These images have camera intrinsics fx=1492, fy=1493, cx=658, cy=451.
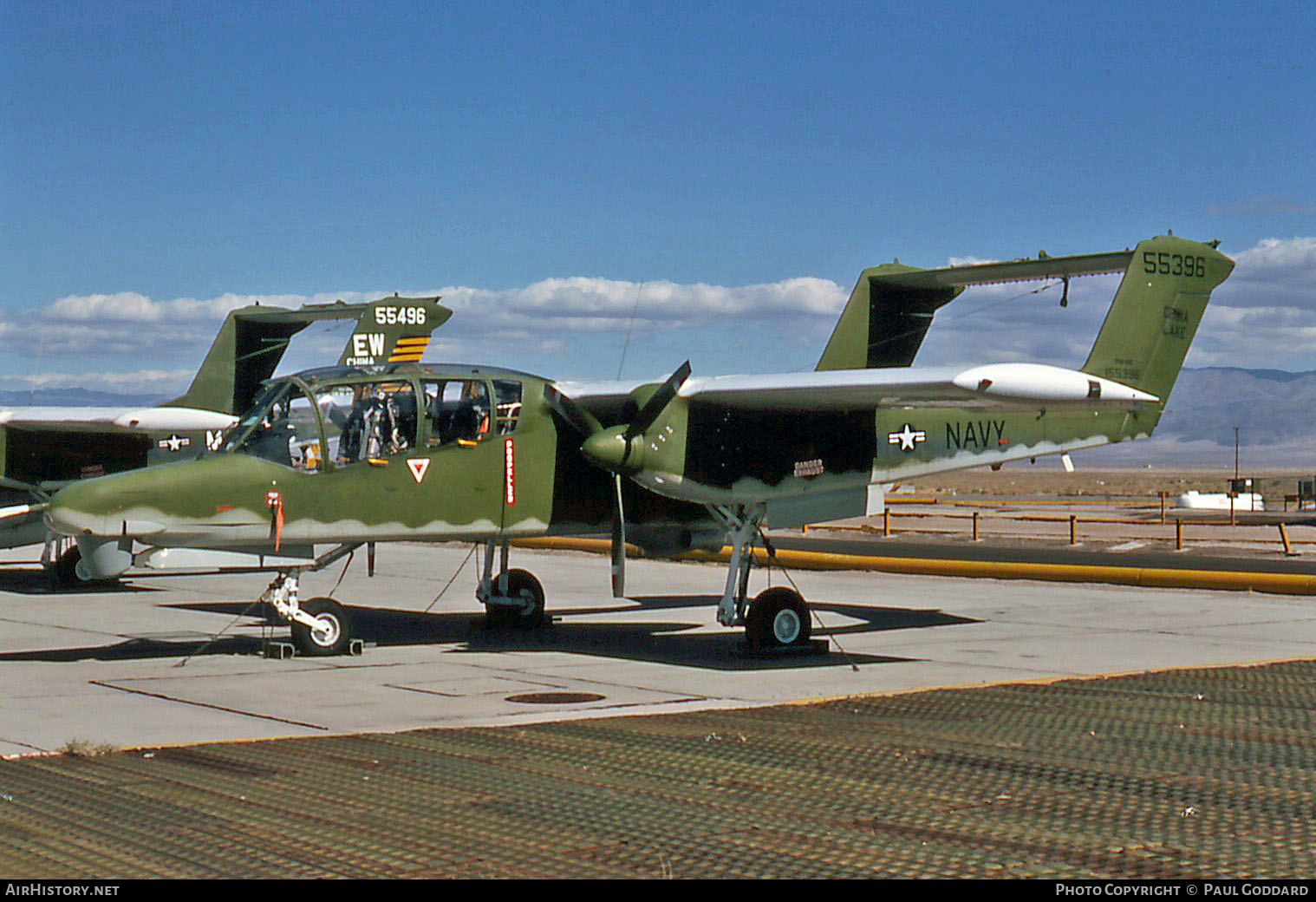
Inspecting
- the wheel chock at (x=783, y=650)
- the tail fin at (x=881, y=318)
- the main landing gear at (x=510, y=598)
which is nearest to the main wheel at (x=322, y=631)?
the main landing gear at (x=510, y=598)

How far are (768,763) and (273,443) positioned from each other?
7396 millimetres

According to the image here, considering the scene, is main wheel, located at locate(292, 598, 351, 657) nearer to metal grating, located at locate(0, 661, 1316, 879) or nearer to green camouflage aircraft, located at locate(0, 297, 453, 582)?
metal grating, located at locate(0, 661, 1316, 879)

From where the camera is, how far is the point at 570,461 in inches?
635

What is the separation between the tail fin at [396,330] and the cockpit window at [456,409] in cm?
1260

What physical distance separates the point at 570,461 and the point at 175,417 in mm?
10238

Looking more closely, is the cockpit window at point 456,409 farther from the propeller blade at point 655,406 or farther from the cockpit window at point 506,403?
the propeller blade at point 655,406

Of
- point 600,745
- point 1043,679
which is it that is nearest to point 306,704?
point 600,745

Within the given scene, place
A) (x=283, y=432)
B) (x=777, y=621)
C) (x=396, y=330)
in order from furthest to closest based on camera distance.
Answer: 1. (x=396, y=330)
2. (x=777, y=621)
3. (x=283, y=432)

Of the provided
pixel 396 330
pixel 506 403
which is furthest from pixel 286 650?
pixel 396 330

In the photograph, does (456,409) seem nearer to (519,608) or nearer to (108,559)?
(519,608)

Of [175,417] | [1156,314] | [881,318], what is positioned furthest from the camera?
[175,417]

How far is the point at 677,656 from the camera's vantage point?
15.9 meters

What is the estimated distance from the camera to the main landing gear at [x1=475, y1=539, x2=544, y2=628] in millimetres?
18141

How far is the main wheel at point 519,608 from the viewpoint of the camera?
59.7 ft
